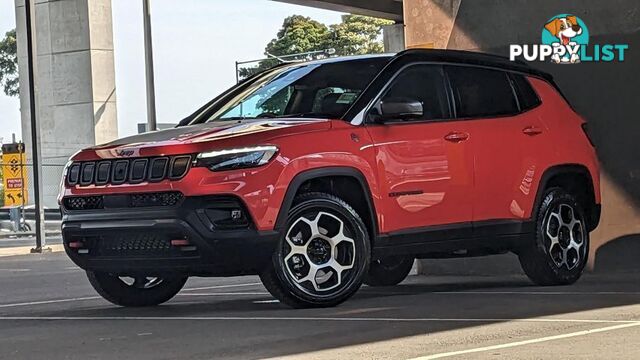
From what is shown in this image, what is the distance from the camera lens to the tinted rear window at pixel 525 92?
9.82 m

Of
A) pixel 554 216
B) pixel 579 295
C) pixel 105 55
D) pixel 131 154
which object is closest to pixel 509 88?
pixel 554 216

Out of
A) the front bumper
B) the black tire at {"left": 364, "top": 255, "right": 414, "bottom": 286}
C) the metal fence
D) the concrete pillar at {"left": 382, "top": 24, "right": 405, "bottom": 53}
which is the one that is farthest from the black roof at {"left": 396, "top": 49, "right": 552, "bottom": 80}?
the concrete pillar at {"left": 382, "top": 24, "right": 405, "bottom": 53}

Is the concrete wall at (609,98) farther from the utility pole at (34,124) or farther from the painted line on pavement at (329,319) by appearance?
the utility pole at (34,124)

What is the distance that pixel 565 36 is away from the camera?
11195 millimetres

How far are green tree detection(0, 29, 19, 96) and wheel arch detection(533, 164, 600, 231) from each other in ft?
206

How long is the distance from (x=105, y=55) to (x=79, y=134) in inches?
128

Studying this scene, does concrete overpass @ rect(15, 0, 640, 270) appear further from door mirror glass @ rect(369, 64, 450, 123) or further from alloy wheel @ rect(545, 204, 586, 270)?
door mirror glass @ rect(369, 64, 450, 123)

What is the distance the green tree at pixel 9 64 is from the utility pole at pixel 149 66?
135ft

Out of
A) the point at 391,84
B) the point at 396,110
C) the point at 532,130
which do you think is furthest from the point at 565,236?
the point at 396,110

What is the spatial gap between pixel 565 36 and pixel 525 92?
1549 millimetres

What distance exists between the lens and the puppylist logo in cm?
1100

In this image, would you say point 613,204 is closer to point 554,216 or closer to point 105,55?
point 554,216

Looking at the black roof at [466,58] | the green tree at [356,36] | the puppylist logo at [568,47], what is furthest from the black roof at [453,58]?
the green tree at [356,36]

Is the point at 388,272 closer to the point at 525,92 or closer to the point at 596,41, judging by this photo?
the point at 525,92
